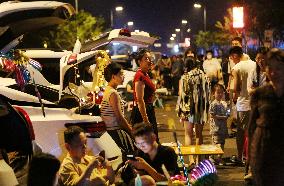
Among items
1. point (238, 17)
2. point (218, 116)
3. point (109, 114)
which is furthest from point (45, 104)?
point (238, 17)

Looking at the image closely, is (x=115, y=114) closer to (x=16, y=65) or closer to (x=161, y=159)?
(x=16, y=65)

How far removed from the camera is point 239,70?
9523mm

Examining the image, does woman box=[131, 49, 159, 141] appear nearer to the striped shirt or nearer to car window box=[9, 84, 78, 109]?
the striped shirt

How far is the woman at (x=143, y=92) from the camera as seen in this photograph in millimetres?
8398

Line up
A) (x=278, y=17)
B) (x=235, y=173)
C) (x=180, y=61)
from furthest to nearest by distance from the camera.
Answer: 1. (x=278, y=17)
2. (x=180, y=61)
3. (x=235, y=173)

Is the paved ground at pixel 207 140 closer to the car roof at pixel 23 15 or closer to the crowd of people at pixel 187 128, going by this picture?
the crowd of people at pixel 187 128

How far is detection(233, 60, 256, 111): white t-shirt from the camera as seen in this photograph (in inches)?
372

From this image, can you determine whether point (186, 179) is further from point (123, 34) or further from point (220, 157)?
point (123, 34)

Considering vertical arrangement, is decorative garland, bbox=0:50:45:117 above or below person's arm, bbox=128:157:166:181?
above

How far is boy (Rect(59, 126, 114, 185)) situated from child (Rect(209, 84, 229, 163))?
460cm

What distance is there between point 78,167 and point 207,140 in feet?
25.3

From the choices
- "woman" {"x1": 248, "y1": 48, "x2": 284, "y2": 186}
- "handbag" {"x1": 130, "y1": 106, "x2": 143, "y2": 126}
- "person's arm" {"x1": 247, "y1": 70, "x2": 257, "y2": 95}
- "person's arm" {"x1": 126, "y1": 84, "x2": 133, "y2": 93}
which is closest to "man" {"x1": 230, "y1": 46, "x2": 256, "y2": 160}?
"person's arm" {"x1": 247, "y1": 70, "x2": 257, "y2": 95}

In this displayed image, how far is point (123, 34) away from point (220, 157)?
8.86 ft

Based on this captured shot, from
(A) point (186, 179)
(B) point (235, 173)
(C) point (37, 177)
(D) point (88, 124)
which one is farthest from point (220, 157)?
(C) point (37, 177)
